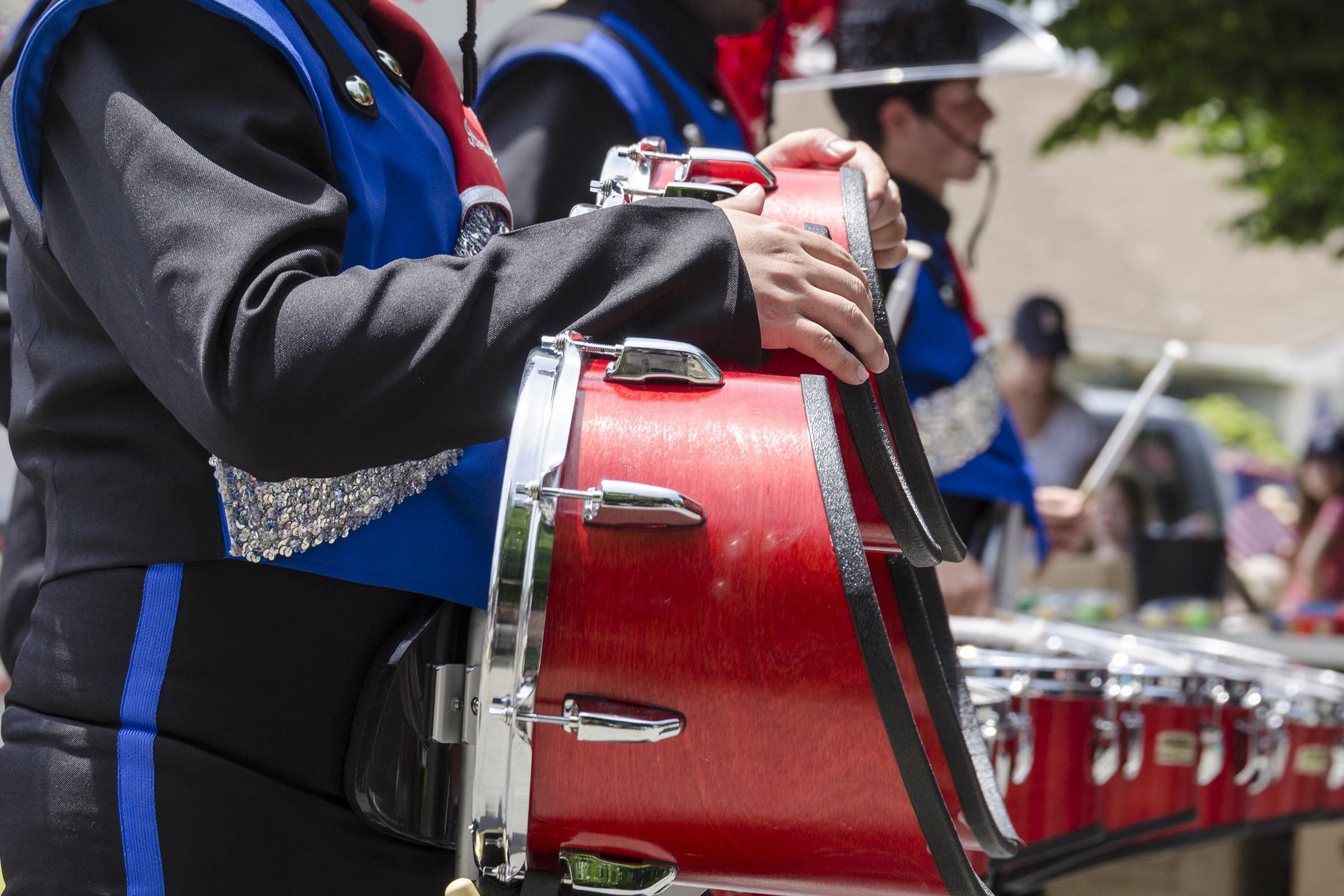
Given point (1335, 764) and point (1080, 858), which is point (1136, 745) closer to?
point (1080, 858)

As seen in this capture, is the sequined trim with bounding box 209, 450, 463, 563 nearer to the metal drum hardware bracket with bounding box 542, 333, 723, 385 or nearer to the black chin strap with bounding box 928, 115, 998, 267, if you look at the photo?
the metal drum hardware bracket with bounding box 542, 333, 723, 385

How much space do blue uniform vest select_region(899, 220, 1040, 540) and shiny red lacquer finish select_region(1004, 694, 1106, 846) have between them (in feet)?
1.64

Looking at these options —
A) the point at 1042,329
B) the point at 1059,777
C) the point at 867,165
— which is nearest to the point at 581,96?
the point at 867,165

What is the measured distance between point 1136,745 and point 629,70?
1395 millimetres

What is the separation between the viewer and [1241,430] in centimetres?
1723

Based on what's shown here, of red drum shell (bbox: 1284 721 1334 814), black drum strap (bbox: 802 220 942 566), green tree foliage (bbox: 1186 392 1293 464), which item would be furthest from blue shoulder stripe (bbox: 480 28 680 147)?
green tree foliage (bbox: 1186 392 1293 464)

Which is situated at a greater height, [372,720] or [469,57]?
[469,57]

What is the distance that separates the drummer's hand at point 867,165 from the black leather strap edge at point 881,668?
474mm

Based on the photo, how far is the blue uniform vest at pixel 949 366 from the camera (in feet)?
8.29

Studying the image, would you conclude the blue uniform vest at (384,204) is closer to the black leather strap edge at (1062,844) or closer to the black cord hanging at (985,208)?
the black leather strap edge at (1062,844)

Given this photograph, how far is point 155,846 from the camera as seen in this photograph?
1.03m

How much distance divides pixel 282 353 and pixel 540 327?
188mm

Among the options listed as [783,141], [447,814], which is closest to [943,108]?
[783,141]

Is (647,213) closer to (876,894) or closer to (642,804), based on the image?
(642,804)
